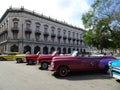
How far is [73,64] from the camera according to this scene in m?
11.8

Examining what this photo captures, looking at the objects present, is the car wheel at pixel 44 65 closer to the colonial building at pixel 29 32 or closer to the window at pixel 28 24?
the colonial building at pixel 29 32

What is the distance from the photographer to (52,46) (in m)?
62.7

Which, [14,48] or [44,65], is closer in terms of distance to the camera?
[44,65]

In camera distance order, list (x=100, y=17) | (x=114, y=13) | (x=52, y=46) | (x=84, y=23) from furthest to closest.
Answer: (x=52, y=46)
(x=84, y=23)
(x=100, y=17)
(x=114, y=13)

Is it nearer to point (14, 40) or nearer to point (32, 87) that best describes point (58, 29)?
point (14, 40)

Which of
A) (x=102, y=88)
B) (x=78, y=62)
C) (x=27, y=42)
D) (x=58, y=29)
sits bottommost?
(x=102, y=88)

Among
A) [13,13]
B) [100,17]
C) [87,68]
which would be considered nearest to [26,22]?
[13,13]

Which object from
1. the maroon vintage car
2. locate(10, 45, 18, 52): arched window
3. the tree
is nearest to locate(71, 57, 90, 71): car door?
the maroon vintage car

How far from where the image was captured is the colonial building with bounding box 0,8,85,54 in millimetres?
51344

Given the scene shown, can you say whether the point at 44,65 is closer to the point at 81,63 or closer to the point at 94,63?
the point at 81,63

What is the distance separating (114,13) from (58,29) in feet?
131

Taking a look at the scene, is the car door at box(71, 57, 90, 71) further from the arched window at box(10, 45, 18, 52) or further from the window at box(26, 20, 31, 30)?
the window at box(26, 20, 31, 30)

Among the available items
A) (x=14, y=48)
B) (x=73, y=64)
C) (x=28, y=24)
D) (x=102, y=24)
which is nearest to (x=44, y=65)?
(x=73, y=64)

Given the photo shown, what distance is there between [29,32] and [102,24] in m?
28.8
